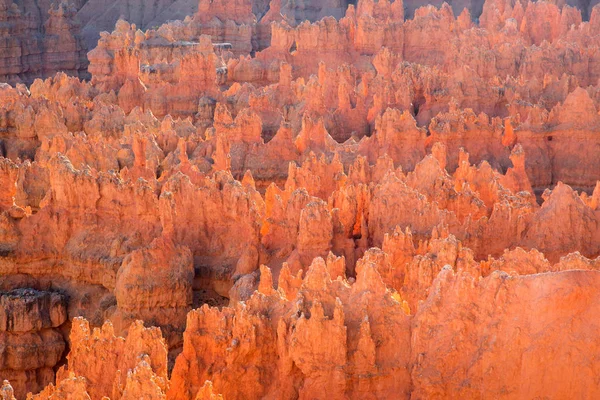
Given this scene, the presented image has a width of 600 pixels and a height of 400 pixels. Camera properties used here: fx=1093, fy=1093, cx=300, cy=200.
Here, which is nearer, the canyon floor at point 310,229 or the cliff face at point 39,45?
the canyon floor at point 310,229

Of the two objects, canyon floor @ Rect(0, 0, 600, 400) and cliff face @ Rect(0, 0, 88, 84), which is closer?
canyon floor @ Rect(0, 0, 600, 400)

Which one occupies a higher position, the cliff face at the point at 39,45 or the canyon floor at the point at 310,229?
the cliff face at the point at 39,45

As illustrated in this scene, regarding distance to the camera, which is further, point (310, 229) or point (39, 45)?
point (39, 45)

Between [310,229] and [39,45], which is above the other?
[39,45]

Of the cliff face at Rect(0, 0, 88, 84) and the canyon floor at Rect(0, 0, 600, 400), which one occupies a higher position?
the cliff face at Rect(0, 0, 88, 84)

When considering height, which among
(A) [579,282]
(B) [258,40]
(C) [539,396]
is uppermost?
(B) [258,40]

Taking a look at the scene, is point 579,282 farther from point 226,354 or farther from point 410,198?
point 410,198

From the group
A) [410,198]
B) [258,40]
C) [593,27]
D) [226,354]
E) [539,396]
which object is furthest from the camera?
[258,40]

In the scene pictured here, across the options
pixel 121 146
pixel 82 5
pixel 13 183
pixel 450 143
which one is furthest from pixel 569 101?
pixel 82 5
